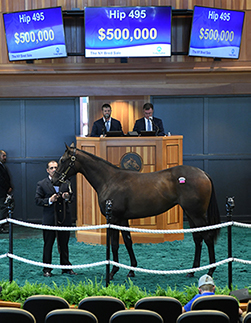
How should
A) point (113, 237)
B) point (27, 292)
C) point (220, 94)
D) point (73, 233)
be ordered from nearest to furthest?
point (27, 292), point (113, 237), point (73, 233), point (220, 94)

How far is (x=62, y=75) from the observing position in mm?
9492

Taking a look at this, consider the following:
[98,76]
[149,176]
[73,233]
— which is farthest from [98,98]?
[149,176]

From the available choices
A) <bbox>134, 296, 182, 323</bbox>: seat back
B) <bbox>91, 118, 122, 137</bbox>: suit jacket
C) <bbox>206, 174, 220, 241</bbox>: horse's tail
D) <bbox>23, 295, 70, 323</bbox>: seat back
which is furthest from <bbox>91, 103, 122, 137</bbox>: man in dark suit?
<bbox>134, 296, 182, 323</bbox>: seat back

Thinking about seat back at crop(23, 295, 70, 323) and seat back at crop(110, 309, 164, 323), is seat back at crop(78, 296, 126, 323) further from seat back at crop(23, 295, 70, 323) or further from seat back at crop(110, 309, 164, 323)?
seat back at crop(110, 309, 164, 323)

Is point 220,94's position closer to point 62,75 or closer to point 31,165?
point 62,75

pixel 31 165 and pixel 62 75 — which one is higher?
pixel 62 75

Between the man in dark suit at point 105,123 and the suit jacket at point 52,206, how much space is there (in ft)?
7.07

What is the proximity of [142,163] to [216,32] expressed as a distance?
9.61 ft

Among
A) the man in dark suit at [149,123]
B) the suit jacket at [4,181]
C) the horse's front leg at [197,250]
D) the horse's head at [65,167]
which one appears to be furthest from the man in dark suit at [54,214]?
the suit jacket at [4,181]

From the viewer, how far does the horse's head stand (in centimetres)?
641

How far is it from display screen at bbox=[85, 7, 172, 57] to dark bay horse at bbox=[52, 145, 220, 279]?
290cm

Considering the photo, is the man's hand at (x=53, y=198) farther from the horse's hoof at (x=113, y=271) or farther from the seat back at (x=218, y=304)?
the seat back at (x=218, y=304)

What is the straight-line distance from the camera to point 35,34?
8.72 meters

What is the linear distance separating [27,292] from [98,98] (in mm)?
5538
